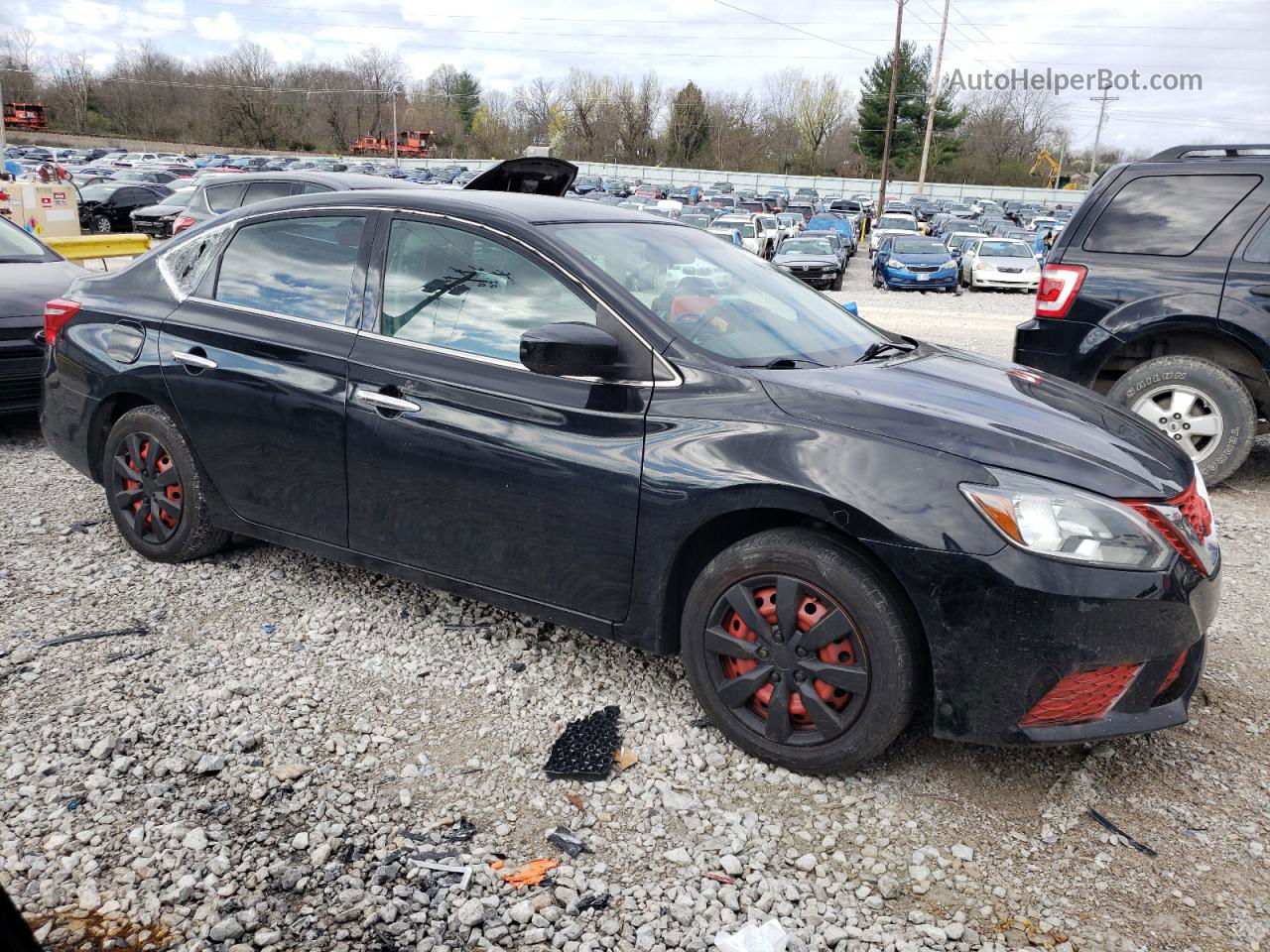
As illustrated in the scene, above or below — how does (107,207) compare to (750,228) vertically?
below

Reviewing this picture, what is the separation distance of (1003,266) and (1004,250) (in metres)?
0.90

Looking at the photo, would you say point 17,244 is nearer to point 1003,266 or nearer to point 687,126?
point 1003,266

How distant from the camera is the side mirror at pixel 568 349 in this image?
2973 mm

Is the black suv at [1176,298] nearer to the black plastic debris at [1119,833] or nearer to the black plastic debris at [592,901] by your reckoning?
the black plastic debris at [1119,833]

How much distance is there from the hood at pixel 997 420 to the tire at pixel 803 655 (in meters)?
0.39

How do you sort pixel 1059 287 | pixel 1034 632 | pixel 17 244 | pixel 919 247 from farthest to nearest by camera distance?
pixel 919 247
pixel 17 244
pixel 1059 287
pixel 1034 632

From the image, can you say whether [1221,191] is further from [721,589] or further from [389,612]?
[389,612]

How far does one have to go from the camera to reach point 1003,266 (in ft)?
73.5

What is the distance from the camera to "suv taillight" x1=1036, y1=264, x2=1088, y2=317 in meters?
6.18

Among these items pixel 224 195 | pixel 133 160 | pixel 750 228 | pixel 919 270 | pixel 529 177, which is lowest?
pixel 919 270

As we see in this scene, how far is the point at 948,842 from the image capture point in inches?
108

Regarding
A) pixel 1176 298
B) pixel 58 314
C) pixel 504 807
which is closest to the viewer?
pixel 504 807

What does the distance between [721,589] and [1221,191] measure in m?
4.89

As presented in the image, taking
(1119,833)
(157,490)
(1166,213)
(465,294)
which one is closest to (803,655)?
(1119,833)
